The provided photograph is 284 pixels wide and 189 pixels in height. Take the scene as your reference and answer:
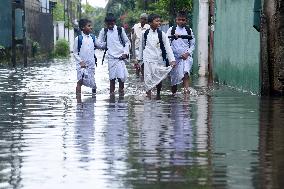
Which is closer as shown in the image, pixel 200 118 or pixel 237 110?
pixel 200 118

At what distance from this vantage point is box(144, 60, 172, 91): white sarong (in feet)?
63.1

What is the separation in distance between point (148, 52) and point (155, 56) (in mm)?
167

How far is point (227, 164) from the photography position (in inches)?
363

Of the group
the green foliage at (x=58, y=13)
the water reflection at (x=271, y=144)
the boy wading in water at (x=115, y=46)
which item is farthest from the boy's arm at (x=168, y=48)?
the green foliage at (x=58, y=13)

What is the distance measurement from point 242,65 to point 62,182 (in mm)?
14047

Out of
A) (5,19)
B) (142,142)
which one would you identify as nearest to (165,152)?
(142,142)

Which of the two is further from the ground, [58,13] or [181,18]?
[58,13]

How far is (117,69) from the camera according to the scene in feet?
68.2

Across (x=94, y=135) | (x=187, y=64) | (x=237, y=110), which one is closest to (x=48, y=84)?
(x=187, y=64)

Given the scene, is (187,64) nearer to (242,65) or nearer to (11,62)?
(242,65)

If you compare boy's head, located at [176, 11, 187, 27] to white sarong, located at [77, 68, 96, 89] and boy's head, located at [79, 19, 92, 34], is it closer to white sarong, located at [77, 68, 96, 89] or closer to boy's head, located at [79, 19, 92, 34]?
boy's head, located at [79, 19, 92, 34]

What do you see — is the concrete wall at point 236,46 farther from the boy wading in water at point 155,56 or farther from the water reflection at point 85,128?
the water reflection at point 85,128

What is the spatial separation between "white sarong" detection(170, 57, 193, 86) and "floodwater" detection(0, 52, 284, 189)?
993mm

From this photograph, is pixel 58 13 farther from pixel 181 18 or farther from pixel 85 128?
pixel 85 128
